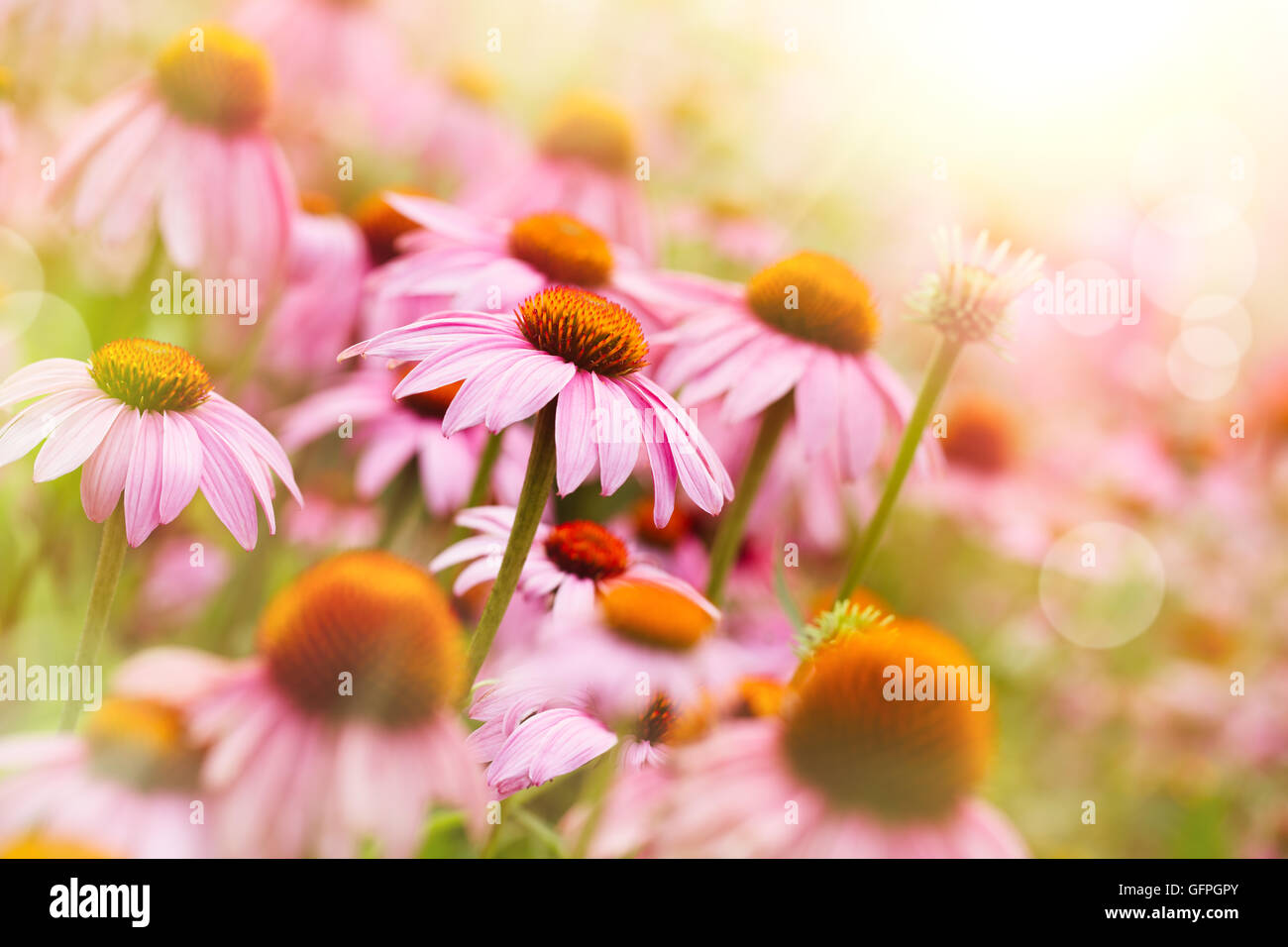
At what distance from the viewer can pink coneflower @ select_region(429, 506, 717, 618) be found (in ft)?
1.67

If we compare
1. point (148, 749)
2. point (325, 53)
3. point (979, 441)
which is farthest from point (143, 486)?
point (979, 441)

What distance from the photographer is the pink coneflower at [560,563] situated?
51cm

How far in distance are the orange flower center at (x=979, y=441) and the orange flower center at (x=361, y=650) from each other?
3.46 feet

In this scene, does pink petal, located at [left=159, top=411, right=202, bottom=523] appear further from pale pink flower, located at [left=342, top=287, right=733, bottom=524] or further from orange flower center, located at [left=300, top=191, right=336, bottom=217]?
orange flower center, located at [left=300, top=191, right=336, bottom=217]

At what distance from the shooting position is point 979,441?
51.4 inches

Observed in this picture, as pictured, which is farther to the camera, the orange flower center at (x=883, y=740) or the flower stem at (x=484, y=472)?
the flower stem at (x=484, y=472)

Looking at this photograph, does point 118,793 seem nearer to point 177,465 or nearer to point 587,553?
point 177,465

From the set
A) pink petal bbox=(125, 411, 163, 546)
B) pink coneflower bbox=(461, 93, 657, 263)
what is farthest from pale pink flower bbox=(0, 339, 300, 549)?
pink coneflower bbox=(461, 93, 657, 263)

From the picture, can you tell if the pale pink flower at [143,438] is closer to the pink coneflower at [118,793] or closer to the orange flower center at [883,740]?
the pink coneflower at [118,793]

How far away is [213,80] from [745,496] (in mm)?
558

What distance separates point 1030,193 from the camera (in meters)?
1.74

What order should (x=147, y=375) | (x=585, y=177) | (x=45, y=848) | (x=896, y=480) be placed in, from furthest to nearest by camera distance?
(x=585, y=177)
(x=896, y=480)
(x=147, y=375)
(x=45, y=848)

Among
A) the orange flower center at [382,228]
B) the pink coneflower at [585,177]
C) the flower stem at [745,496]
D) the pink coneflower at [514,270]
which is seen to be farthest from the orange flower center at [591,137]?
the flower stem at [745,496]

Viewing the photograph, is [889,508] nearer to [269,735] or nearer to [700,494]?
[700,494]
